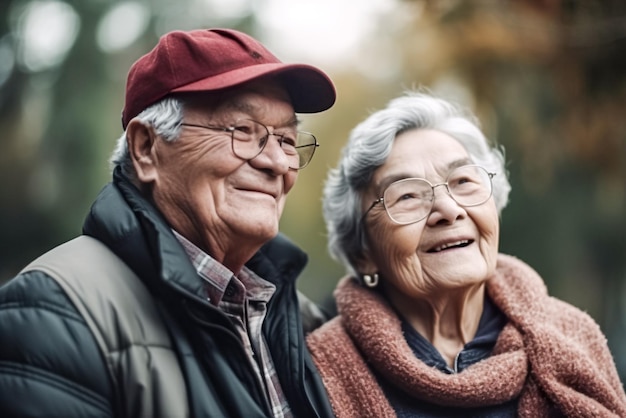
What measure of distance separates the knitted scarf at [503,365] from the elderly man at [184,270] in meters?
0.19

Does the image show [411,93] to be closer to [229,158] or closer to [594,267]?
[229,158]

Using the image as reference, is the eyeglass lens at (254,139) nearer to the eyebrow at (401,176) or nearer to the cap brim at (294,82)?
the cap brim at (294,82)

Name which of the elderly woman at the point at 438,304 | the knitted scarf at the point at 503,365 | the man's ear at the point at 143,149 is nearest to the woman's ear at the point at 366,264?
the elderly woman at the point at 438,304

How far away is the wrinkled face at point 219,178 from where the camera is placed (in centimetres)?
211

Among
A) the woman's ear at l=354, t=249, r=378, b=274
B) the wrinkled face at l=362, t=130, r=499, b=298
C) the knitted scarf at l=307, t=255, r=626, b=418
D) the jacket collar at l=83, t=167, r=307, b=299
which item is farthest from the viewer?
Result: the woman's ear at l=354, t=249, r=378, b=274

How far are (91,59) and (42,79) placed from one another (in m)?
0.76

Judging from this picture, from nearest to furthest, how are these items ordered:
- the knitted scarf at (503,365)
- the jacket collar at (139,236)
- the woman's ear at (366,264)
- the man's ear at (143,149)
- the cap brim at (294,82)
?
the jacket collar at (139,236) < the cap brim at (294,82) < the man's ear at (143,149) < the knitted scarf at (503,365) < the woman's ear at (366,264)

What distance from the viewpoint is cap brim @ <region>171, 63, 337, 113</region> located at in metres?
2.04

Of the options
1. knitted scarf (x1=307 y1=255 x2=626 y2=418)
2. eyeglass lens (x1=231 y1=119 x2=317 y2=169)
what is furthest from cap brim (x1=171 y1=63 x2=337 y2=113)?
knitted scarf (x1=307 y1=255 x2=626 y2=418)

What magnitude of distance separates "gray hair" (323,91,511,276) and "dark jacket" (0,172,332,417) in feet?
2.42

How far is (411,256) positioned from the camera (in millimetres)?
2602

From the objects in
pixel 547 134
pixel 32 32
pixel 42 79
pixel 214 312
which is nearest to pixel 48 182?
pixel 42 79

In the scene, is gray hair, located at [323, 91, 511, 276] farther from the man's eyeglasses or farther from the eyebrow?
the man's eyeglasses

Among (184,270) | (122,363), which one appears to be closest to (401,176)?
(184,270)
